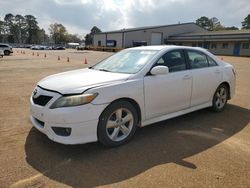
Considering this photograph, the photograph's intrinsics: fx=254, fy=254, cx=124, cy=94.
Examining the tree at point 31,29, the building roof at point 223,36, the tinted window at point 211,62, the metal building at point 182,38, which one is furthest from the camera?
the tree at point 31,29

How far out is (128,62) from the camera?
191 inches

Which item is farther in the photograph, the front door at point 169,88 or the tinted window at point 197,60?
the tinted window at point 197,60

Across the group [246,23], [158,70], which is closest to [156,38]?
[246,23]

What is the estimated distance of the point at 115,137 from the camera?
4.09 metres

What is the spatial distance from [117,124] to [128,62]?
1.35m

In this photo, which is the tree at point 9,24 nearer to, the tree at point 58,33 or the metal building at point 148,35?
the tree at point 58,33

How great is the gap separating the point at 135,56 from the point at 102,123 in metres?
1.75

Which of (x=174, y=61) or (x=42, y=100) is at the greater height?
(x=174, y=61)

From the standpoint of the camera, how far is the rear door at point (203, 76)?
5.27 metres

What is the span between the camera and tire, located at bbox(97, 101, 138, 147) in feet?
12.6

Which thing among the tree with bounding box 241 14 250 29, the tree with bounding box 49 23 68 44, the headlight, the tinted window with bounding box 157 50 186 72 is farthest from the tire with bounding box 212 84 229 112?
the tree with bounding box 49 23 68 44

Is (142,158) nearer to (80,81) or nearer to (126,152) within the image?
(126,152)

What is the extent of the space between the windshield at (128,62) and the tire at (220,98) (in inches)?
83.5

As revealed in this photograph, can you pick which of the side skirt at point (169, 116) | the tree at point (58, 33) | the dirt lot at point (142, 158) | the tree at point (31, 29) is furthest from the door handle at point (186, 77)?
the tree at point (31, 29)
